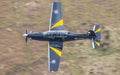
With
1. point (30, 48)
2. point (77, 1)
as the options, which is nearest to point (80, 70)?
point (30, 48)

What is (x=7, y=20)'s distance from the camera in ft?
178

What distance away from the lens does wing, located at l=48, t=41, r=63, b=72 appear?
41647mm

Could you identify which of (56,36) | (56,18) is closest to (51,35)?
(56,36)

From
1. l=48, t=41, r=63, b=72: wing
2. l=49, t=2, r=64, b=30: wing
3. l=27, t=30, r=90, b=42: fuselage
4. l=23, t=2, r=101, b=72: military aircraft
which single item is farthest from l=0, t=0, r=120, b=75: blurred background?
l=49, t=2, r=64, b=30: wing

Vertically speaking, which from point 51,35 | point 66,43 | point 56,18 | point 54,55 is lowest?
point 66,43

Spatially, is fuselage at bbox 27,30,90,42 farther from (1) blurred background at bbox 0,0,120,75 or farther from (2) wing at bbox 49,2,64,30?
(1) blurred background at bbox 0,0,120,75

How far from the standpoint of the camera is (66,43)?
51.2 m

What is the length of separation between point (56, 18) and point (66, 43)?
6399 mm

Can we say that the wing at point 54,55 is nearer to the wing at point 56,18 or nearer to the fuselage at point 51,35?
the fuselage at point 51,35

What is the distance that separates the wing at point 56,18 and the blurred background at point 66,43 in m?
5.25

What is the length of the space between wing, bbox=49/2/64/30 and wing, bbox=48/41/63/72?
2.25 m

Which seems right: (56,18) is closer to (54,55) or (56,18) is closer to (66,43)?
(54,55)

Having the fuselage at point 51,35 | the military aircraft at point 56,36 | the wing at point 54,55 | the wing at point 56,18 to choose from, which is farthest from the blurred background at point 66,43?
the wing at point 56,18

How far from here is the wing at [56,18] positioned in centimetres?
4533
